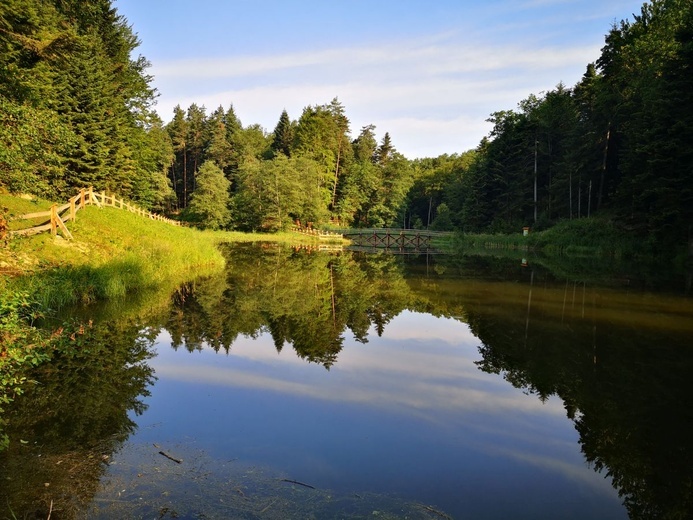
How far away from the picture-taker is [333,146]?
8650 centimetres

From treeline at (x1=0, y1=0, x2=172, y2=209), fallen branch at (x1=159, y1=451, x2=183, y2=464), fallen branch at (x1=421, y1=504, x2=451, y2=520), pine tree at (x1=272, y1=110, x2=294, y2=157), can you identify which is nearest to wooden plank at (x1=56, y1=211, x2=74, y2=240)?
treeline at (x1=0, y1=0, x2=172, y2=209)

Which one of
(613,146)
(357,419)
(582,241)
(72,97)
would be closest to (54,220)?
(357,419)

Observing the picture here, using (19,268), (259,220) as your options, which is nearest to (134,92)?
(259,220)

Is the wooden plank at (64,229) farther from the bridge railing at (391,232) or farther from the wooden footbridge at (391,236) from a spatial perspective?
the bridge railing at (391,232)

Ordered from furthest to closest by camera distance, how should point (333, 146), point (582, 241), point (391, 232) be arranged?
point (333, 146)
point (391, 232)
point (582, 241)

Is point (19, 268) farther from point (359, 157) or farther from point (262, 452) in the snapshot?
point (359, 157)

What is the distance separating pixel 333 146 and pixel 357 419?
8246cm

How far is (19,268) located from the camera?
47.0 feet

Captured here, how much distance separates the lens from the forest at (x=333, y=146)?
20.5m

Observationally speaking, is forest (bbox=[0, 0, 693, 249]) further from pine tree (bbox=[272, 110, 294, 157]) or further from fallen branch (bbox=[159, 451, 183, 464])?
fallen branch (bbox=[159, 451, 183, 464])

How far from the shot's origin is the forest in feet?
67.3

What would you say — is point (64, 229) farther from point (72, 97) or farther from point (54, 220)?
point (72, 97)

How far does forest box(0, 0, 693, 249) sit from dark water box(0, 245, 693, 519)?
223 inches

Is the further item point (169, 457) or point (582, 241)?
point (582, 241)
